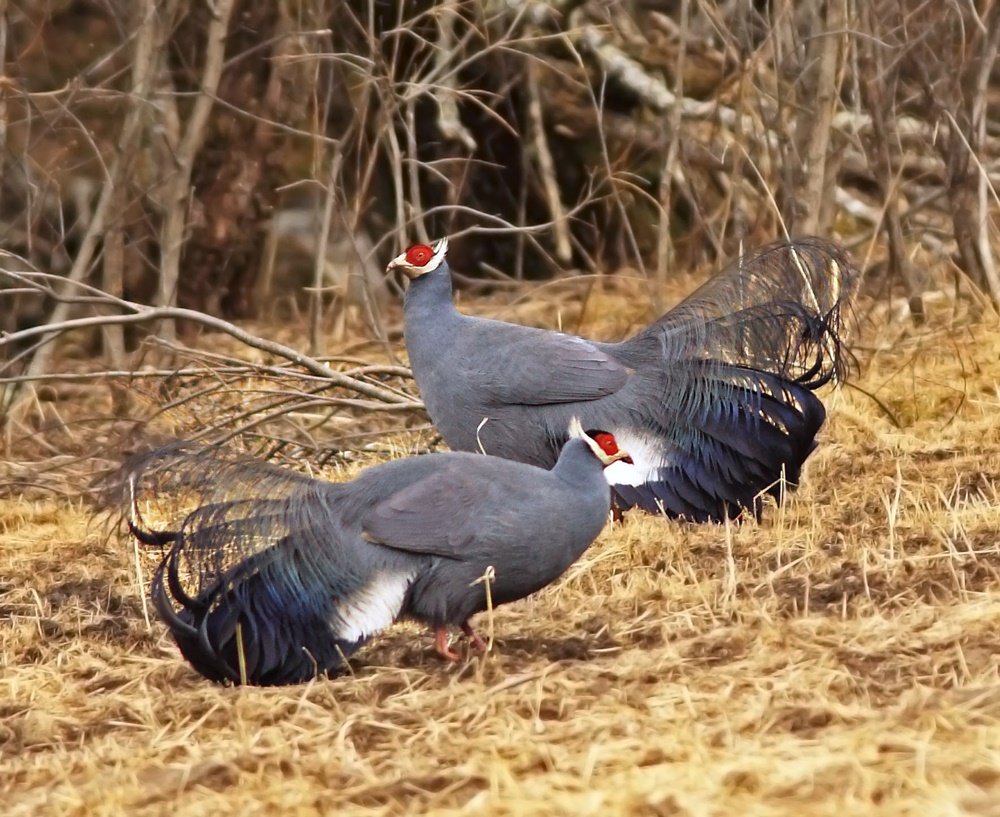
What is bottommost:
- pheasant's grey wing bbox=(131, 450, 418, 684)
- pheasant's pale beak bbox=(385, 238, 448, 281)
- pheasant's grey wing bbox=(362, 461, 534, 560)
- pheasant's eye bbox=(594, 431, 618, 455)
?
pheasant's grey wing bbox=(131, 450, 418, 684)

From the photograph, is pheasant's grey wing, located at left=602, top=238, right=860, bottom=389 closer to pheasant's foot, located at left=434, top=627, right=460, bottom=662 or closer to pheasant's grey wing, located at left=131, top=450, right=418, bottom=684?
pheasant's foot, located at left=434, top=627, right=460, bottom=662

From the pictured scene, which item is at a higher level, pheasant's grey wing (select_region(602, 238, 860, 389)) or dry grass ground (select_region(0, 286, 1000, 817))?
pheasant's grey wing (select_region(602, 238, 860, 389))

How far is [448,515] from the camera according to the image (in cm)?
463

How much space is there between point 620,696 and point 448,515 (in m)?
0.81

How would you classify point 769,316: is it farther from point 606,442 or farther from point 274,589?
point 274,589

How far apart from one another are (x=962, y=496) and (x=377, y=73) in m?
4.94

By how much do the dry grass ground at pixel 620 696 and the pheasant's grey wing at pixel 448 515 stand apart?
344mm

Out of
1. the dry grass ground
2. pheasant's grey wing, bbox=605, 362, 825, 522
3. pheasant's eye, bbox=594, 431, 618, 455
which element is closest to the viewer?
the dry grass ground

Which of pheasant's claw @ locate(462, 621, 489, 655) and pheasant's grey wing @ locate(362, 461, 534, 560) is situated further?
pheasant's claw @ locate(462, 621, 489, 655)

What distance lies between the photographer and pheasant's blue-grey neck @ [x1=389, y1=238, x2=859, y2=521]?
20.6 ft

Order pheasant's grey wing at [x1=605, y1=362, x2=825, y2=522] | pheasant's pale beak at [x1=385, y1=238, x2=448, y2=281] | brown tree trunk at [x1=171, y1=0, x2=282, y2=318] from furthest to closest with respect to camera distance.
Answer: brown tree trunk at [x1=171, y1=0, x2=282, y2=318] < pheasant's pale beak at [x1=385, y1=238, x2=448, y2=281] < pheasant's grey wing at [x1=605, y1=362, x2=825, y2=522]

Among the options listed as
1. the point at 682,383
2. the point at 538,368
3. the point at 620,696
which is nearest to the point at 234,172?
the point at 538,368

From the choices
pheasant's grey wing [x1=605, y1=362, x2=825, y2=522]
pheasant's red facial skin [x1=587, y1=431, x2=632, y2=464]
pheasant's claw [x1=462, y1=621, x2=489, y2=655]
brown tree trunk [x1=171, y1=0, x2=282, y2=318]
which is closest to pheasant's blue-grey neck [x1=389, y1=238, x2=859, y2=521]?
pheasant's grey wing [x1=605, y1=362, x2=825, y2=522]

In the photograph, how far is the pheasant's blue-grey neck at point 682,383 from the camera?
6.28 meters
